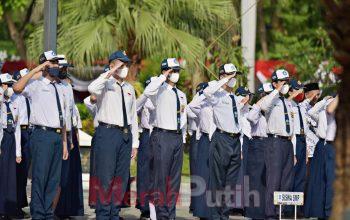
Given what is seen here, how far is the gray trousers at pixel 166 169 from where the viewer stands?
15977 mm

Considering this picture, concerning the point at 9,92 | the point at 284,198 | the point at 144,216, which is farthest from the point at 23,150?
the point at 284,198

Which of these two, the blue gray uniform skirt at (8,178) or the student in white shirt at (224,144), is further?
the blue gray uniform skirt at (8,178)

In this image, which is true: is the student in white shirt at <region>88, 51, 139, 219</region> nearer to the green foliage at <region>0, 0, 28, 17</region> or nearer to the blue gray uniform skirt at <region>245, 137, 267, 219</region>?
the blue gray uniform skirt at <region>245, 137, 267, 219</region>

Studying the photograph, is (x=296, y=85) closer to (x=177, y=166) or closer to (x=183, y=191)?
(x=177, y=166)

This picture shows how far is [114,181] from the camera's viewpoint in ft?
50.4

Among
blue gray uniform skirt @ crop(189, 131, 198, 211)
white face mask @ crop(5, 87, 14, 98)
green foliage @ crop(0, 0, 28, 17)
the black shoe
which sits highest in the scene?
green foliage @ crop(0, 0, 28, 17)

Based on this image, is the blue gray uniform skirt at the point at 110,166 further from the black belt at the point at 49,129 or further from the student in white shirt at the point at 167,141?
the student in white shirt at the point at 167,141

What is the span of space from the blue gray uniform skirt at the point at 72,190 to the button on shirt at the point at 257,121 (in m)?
2.50

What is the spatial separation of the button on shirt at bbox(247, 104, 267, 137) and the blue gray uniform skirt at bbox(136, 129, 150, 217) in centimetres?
157

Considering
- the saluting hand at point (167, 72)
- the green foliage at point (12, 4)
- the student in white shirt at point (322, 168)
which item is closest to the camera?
the saluting hand at point (167, 72)

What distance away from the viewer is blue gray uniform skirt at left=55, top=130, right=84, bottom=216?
55.1ft

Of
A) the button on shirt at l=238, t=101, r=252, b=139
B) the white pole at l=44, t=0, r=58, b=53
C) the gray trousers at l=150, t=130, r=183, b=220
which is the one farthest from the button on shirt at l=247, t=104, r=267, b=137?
the white pole at l=44, t=0, r=58, b=53

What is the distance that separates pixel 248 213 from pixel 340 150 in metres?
8.17

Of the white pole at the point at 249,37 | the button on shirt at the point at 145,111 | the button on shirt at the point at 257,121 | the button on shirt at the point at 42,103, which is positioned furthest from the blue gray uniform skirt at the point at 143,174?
the white pole at the point at 249,37
